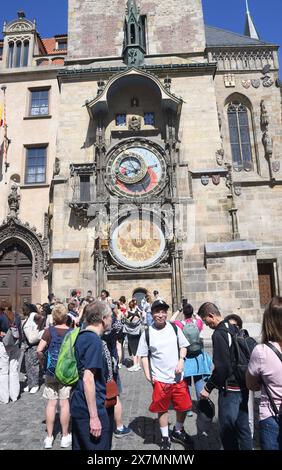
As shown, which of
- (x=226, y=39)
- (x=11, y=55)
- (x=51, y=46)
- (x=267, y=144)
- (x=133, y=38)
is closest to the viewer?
(x=133, y=38)

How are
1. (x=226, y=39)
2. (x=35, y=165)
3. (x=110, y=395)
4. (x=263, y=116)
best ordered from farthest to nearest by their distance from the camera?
(x=226, y=39) → (x=35, y=165) → (x=263, y=116) → (x=110, y=395)

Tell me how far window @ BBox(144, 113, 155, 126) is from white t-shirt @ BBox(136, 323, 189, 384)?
13.6 metres

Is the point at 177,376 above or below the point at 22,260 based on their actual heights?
below

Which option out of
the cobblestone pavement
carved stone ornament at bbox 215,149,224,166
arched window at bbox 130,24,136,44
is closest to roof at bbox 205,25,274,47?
arched window at bbox 130,24,136,44

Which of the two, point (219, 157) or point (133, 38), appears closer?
point (219, 157)

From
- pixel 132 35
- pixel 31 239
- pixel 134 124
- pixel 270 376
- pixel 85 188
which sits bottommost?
pixel 270 376

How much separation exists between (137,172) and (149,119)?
119 inches

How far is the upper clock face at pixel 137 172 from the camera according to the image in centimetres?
1513

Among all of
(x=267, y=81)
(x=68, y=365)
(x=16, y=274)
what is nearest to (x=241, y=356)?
(x=68, y=365)

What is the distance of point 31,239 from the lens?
1733cm

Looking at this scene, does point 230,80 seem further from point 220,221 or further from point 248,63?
point 220,221

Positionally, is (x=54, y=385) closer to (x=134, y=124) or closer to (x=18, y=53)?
(x=134, y=124)

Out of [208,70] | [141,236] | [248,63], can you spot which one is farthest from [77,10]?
[141,236]
